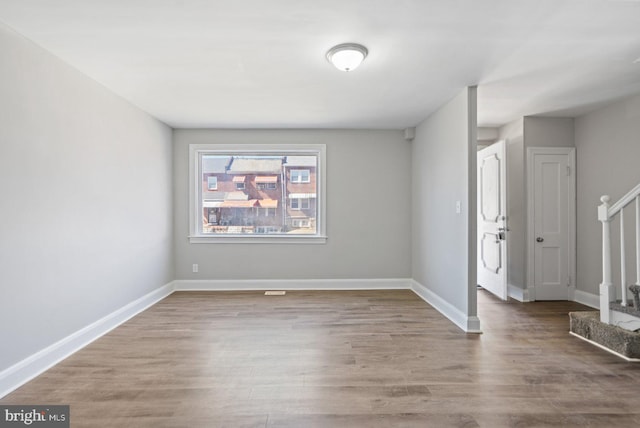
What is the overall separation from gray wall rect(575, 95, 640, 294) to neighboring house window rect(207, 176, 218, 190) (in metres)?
5.16

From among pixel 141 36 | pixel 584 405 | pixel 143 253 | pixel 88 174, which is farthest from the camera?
pixel 143 253

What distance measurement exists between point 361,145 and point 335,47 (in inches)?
103

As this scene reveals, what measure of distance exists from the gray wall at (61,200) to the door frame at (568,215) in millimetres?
5089

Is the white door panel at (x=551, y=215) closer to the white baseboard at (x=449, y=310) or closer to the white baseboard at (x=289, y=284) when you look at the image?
the white baseboard at (x=449, y=310)

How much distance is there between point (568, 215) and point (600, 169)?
2.29 ft

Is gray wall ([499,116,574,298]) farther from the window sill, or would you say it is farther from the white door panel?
the window sill

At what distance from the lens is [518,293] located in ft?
14.9

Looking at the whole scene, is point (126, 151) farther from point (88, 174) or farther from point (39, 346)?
point (39, 346)

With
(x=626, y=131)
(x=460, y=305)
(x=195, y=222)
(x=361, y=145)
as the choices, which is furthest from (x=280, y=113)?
(x=626, y=131)

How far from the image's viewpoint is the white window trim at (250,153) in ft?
16.2

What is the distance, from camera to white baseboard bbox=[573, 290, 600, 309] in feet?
13.5

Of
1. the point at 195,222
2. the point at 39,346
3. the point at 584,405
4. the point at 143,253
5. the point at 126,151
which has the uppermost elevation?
the point at 126,151

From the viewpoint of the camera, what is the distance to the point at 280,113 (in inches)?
163

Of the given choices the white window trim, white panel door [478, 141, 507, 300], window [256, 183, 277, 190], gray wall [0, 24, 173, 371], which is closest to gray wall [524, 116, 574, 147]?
white panel door [478, 141, 507, 300]
